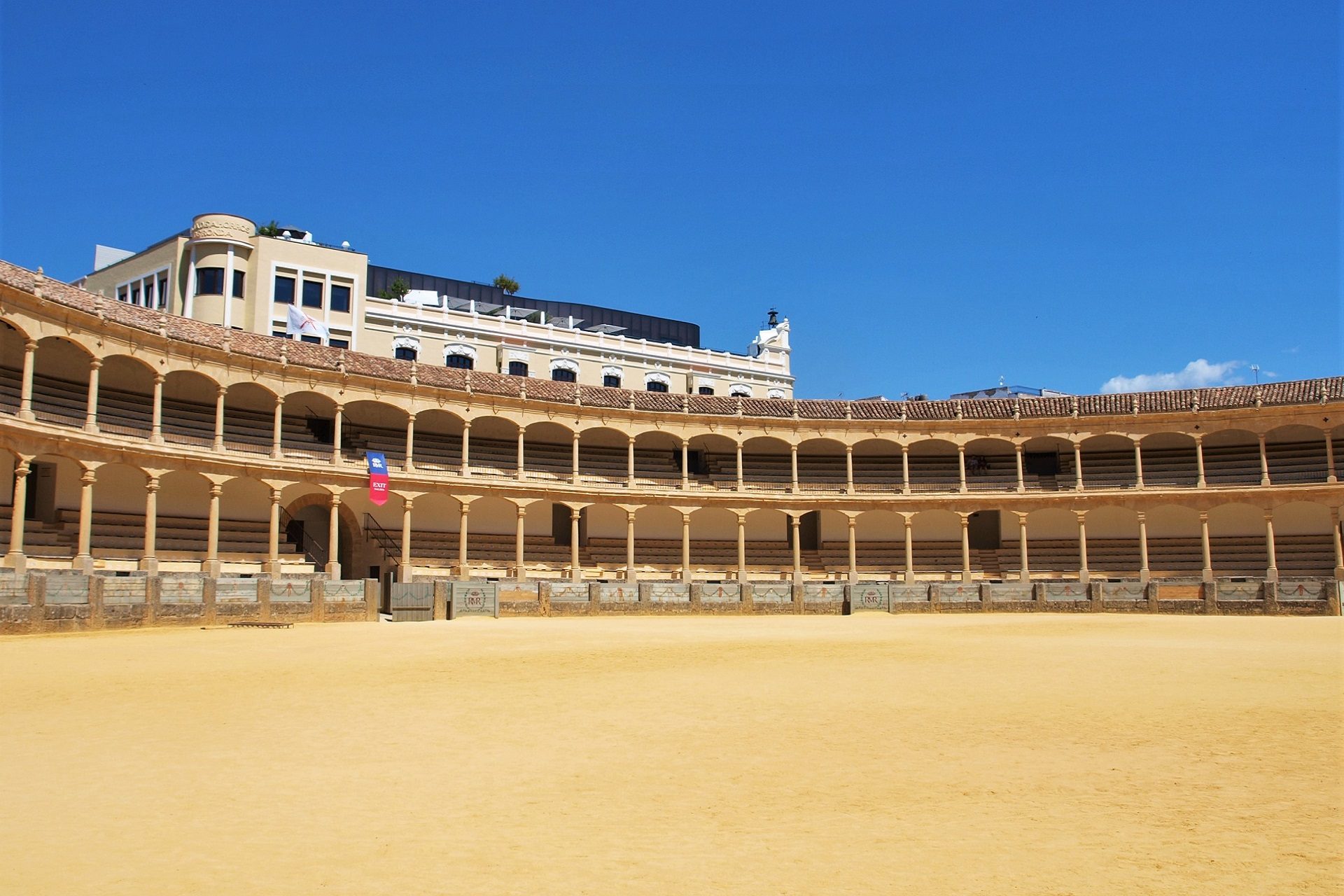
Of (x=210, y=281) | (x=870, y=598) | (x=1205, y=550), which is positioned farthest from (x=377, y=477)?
(x=1205, y=550)

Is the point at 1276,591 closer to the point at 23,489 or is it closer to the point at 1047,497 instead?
the point at 1047,497

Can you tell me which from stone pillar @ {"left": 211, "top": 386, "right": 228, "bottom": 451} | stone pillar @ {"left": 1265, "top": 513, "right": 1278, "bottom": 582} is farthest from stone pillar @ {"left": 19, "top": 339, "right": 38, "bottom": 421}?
stone pillar @ {"left": 1265, "top": 513, "right": 1278, "bottom": 582}

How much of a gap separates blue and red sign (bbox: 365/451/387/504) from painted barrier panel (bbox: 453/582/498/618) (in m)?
7.81

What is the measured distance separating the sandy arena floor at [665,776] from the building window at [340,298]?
31.5 meters

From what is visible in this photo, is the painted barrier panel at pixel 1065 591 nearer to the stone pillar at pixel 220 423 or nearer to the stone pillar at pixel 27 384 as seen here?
the stone pillar at pixel 220 423

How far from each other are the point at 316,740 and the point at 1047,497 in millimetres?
43197

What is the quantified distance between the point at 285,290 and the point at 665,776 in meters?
42.5

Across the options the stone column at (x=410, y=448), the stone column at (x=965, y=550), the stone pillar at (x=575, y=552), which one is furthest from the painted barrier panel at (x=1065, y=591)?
the stone column at (x=410, y=448)

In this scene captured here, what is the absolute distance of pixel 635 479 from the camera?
48.8 meters

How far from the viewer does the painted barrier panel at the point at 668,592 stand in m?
35.1

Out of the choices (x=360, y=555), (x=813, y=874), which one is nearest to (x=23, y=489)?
(x=360, y=555)

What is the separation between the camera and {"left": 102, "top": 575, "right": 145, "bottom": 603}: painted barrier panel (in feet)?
80.0

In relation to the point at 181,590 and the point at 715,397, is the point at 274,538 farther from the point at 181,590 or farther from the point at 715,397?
the point at 715,397

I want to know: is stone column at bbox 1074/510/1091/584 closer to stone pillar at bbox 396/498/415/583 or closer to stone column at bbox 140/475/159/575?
stone pillar at bbox 396/498/415/583
